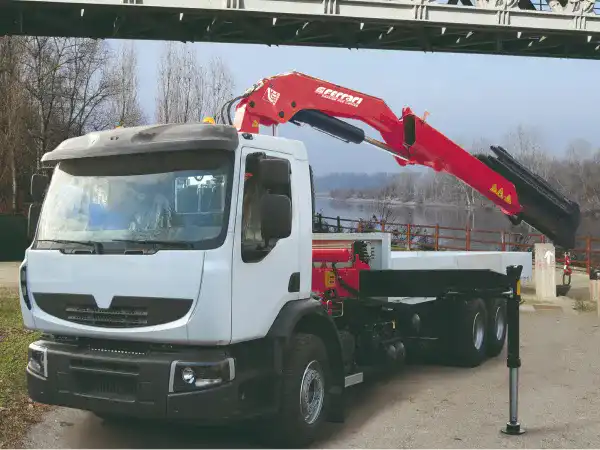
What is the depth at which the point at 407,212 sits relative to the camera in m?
25.7

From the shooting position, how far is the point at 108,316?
4.77 m

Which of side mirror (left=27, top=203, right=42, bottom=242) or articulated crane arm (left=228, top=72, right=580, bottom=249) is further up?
articulated crane arm (left=228, top=72, right=580, bottom=249)

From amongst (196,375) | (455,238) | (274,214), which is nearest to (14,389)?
(196,375)

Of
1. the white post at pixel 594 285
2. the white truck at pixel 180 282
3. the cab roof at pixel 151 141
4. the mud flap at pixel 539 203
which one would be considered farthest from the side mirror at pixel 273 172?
the white post at pixel 594 285

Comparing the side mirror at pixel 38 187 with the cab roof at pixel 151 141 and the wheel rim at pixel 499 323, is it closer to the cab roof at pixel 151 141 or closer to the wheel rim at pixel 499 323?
the cab roof at pixel 151 141

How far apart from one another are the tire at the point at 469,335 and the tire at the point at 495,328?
44 centimetres

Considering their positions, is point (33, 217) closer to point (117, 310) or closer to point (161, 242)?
point (117, 310)

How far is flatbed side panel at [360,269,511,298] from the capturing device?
24.9ft

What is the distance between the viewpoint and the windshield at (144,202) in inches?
186

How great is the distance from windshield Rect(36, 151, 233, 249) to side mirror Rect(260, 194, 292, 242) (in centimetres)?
26

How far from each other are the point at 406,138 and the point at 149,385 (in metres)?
6.75

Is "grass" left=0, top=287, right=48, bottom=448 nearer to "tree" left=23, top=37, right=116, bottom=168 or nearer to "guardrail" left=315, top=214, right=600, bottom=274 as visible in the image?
"guardrail" left=315, top=214, right=600, bottom=274

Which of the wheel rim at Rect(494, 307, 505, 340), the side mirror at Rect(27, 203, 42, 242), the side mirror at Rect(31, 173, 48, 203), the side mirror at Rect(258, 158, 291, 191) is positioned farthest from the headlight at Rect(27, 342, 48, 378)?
the wheel rim at Rect(494, 307, 505, 340)

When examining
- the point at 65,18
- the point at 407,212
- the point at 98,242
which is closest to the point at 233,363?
the point at 98,242
